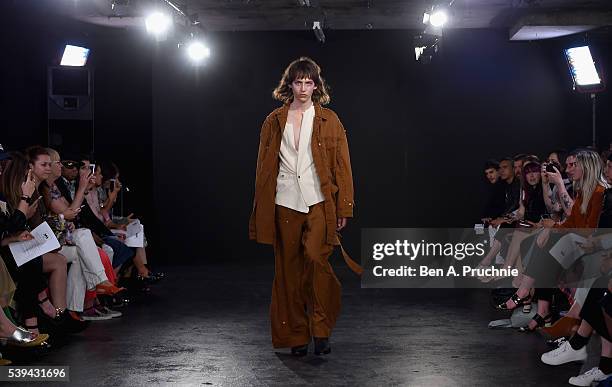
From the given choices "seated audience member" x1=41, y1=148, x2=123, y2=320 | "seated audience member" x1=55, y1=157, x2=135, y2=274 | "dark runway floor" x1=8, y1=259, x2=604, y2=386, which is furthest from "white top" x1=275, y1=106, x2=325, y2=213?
"seated audience member" x1=55, y1=157, x2=135, y2=274

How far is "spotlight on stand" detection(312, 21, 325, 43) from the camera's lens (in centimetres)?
957

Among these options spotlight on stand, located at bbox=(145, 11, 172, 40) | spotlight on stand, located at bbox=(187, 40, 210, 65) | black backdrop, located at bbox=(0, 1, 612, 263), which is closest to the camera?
spotlight on stand, located at bbox=(145, 11, 172, 40)

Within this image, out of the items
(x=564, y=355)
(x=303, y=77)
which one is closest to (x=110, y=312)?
(x=303, y=77)

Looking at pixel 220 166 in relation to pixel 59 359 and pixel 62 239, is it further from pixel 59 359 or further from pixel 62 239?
pixel 59 359

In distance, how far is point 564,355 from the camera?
4.04 meters

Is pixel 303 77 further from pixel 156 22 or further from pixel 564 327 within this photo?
pixel 156 22

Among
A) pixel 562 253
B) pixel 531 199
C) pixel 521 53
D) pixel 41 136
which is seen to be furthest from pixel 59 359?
pixel 521 53

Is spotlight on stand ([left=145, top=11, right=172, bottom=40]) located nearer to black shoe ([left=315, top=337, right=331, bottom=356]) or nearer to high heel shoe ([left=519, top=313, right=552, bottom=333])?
high heel shoe ([left=519, top=313, right=552, bottom=333])

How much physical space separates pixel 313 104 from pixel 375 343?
52.0 inches

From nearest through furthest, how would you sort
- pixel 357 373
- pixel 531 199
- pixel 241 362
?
pixel 357 373, pixel 241 362, pixel 531 199

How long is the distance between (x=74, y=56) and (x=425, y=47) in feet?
12.8

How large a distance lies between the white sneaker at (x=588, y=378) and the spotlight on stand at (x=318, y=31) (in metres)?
6.50

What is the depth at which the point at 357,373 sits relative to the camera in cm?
389

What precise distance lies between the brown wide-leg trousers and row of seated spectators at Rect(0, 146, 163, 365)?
1.19 meters
